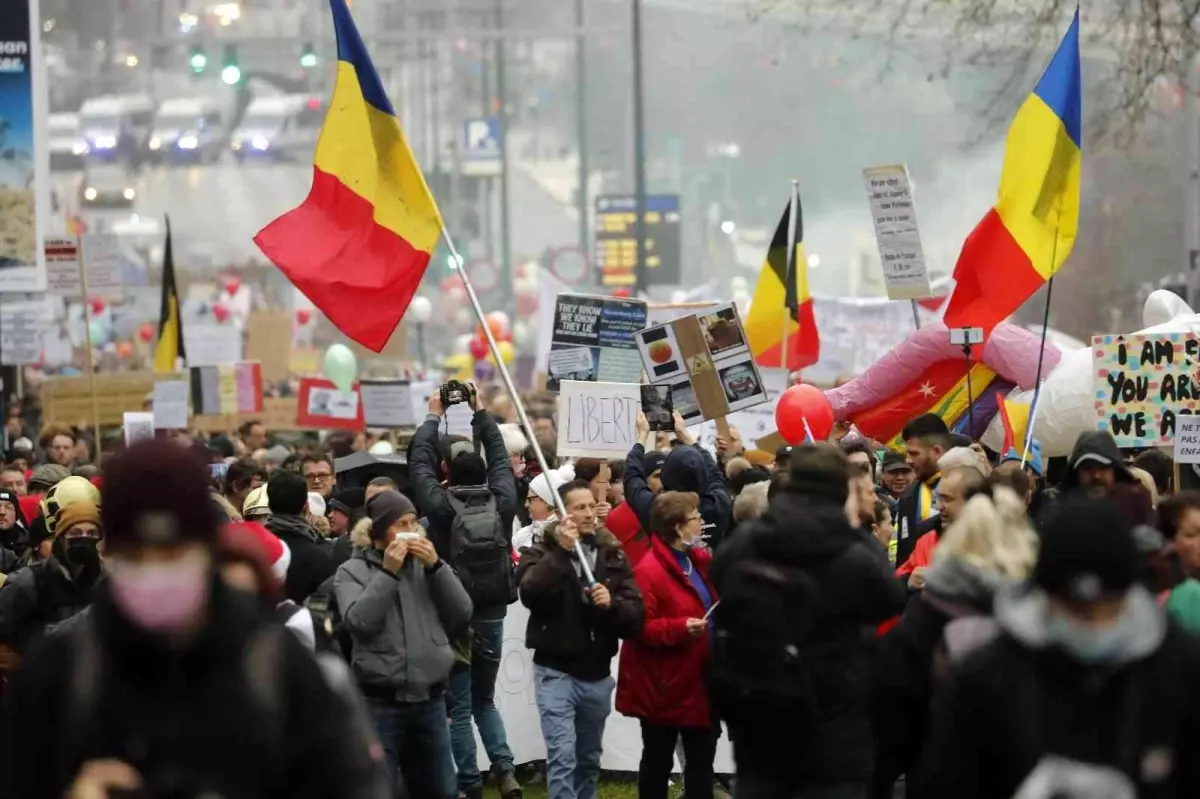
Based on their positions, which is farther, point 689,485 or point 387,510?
point 689,485

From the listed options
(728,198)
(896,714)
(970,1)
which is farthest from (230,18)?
(896,714)

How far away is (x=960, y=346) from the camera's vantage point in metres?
11.5

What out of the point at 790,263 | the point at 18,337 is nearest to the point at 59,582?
the point at 790,263

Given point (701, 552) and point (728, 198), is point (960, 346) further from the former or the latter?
point (728, 198)

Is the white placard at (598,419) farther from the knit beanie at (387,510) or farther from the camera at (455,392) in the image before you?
the knit beanie at (387,510)

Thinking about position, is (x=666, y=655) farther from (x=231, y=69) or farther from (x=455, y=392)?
(x=231, y=69)

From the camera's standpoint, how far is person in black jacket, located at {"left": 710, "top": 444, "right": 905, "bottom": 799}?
5629 mm

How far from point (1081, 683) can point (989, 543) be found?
1.30 meters

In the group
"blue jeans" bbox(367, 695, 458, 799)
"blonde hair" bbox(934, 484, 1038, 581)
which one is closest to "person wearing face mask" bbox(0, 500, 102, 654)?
"blue jeans" bbox(367, 695, 458, 799)

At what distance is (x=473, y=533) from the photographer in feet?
29.8

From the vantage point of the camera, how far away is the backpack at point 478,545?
9.08 m

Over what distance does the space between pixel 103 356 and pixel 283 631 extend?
51237 millimetres

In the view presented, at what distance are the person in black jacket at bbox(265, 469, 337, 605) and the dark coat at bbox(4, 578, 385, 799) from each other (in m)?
3.96

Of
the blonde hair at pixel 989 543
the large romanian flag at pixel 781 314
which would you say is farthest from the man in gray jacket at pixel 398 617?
the large romanian flag at pixel 781 314
